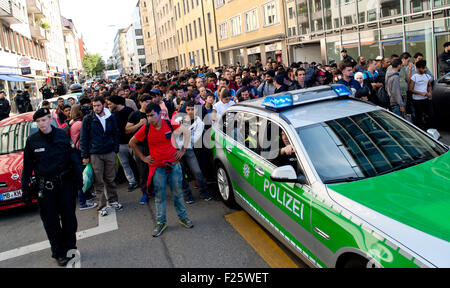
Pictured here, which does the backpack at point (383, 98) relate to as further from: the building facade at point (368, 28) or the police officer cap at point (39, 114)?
the building facade at point (368, 28)

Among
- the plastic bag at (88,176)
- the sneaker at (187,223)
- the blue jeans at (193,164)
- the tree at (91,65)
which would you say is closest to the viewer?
the sneaker at (187,223)

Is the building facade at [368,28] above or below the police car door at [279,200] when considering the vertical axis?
above

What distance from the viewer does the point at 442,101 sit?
27.2 ft

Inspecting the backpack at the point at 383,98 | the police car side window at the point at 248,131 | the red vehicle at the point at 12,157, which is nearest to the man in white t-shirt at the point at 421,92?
the backpack at the point at 383,98

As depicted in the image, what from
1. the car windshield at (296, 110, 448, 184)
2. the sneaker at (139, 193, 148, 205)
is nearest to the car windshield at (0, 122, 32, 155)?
the sneaker at (139, 193, 148, 205)

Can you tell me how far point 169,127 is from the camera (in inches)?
198

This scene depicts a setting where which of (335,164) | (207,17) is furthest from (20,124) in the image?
(207,17)

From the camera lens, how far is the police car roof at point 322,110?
393cm

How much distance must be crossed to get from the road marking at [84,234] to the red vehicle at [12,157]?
4.81ft

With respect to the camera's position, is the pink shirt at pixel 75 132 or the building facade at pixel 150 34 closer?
the pink shirt at pixel 75 132

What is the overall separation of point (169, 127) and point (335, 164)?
2484mm

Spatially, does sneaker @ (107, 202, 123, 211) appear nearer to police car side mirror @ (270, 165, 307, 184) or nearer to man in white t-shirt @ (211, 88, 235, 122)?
man in white t-shirt @ (211, 88, 235, 122)

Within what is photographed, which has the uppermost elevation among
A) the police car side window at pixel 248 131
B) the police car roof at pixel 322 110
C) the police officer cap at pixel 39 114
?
the police officer cap at pixel 39 114

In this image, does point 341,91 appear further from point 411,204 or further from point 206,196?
point 206,196
